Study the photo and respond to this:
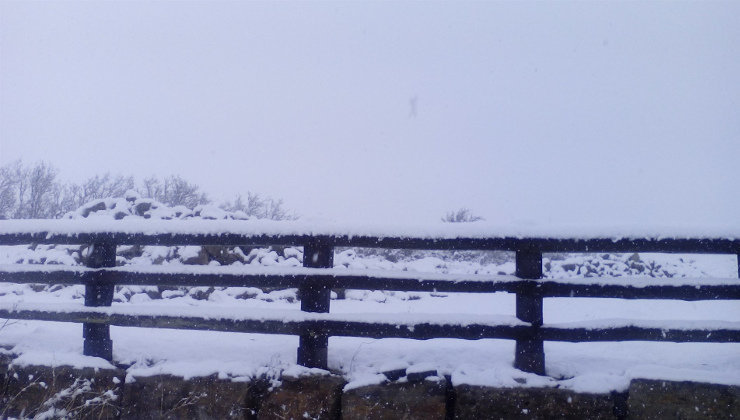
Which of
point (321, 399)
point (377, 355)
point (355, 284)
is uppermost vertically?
point (355, 284)

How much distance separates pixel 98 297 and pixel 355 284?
2035 mm

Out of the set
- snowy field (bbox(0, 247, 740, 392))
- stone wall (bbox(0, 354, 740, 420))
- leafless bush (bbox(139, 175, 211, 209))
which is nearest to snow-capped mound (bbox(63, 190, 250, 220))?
snowy field (bbox(0, 247, 740, 392))

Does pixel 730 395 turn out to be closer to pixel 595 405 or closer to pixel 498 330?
pixel 595 405

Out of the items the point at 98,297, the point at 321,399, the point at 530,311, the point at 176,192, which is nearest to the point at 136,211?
the point at 98,297

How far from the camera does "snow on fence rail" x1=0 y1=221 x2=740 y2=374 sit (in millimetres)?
3410

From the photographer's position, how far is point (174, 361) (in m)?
3.70

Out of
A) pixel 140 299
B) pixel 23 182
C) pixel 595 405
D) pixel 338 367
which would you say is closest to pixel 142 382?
pixel 338 367

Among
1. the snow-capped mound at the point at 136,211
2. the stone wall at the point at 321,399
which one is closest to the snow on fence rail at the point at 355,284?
the stone wall at the point at 321,399

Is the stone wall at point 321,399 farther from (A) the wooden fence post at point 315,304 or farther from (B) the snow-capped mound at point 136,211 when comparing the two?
(B) the snow-capped mound at point 136,211

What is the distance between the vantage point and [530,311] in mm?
3467

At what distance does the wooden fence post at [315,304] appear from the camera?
3.56m

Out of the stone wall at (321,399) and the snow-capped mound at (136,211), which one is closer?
the stone wall at (321,399)

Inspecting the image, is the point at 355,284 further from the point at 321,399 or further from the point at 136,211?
the point at 136,211

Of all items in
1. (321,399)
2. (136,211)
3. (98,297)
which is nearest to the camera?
(321,399)
